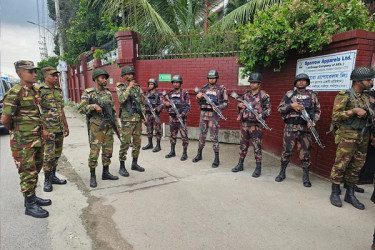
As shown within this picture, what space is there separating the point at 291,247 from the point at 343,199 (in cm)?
156

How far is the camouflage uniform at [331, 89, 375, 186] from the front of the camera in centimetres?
305

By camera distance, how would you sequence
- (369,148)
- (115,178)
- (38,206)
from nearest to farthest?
(38,206) → (369,148) → (115,178)

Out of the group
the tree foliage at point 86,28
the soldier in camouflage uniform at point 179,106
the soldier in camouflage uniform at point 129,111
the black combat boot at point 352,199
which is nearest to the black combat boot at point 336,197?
A: the black combat boot at point 352,199

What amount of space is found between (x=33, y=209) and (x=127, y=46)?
556cm

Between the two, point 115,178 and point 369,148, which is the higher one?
point 369,148

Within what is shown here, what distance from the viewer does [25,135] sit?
286 cm

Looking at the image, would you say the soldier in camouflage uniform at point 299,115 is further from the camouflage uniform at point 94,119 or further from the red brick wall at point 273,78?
the camouflage uniform at point 94,119

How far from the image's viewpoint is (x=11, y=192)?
143 inches

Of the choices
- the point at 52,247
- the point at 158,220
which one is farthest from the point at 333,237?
the point at 52,247

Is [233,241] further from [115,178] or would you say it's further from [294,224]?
[115,178]

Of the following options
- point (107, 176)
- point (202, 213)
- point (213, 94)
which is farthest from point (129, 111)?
point (202, 213)

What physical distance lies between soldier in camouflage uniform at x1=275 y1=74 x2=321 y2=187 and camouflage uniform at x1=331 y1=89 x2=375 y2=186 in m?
0.55

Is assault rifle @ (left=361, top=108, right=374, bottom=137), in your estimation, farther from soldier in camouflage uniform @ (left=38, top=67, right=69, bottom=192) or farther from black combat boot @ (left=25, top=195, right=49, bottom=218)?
soldier in camouflage uniform @ (left=38, top=67, right=69, bottom=192)

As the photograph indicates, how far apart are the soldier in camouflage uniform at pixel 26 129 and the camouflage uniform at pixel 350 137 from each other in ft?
12.5
